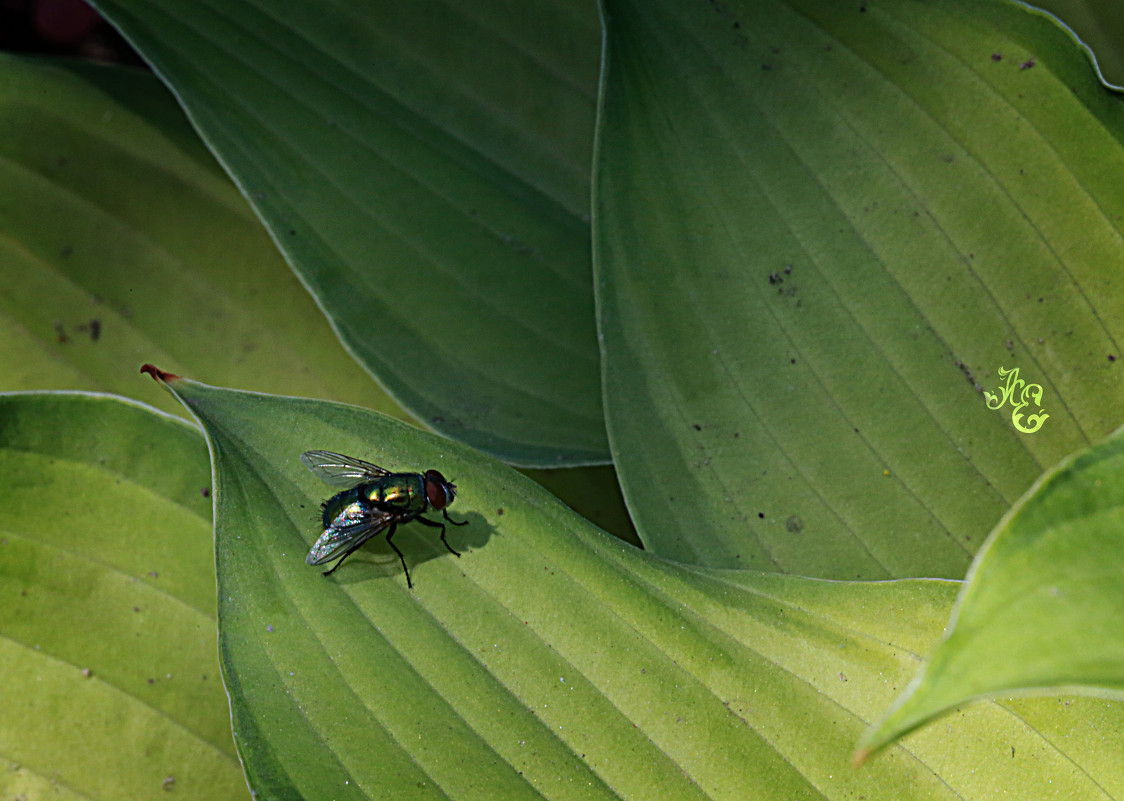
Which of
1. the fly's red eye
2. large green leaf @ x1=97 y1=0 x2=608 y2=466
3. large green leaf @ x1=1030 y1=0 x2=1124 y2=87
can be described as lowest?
the fly's red eye

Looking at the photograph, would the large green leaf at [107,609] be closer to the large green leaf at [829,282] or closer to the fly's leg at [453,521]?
the fly's leg at [453,521]

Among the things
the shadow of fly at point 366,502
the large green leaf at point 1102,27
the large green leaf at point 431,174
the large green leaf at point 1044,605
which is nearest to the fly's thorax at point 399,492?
the shadow of fly at point 366,502

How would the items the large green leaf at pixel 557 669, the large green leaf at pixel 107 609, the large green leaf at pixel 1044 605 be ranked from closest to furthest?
the large green leaf at pixel 1044 605, the large green leaf at pixel 557 669, the large green leaf at pixel 107 609

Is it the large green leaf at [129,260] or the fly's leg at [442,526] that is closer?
the fly's leg at [442,526]

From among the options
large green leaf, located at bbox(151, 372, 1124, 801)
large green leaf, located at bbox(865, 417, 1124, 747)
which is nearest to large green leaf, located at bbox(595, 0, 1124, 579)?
large green leaf, located at bbox(151, 372, 1124, 801)

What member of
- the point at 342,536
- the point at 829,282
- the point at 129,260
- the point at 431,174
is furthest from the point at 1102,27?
the point at 129,260

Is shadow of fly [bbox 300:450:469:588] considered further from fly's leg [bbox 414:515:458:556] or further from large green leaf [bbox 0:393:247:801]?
large green leaf [bbox 0:393:247:801]
